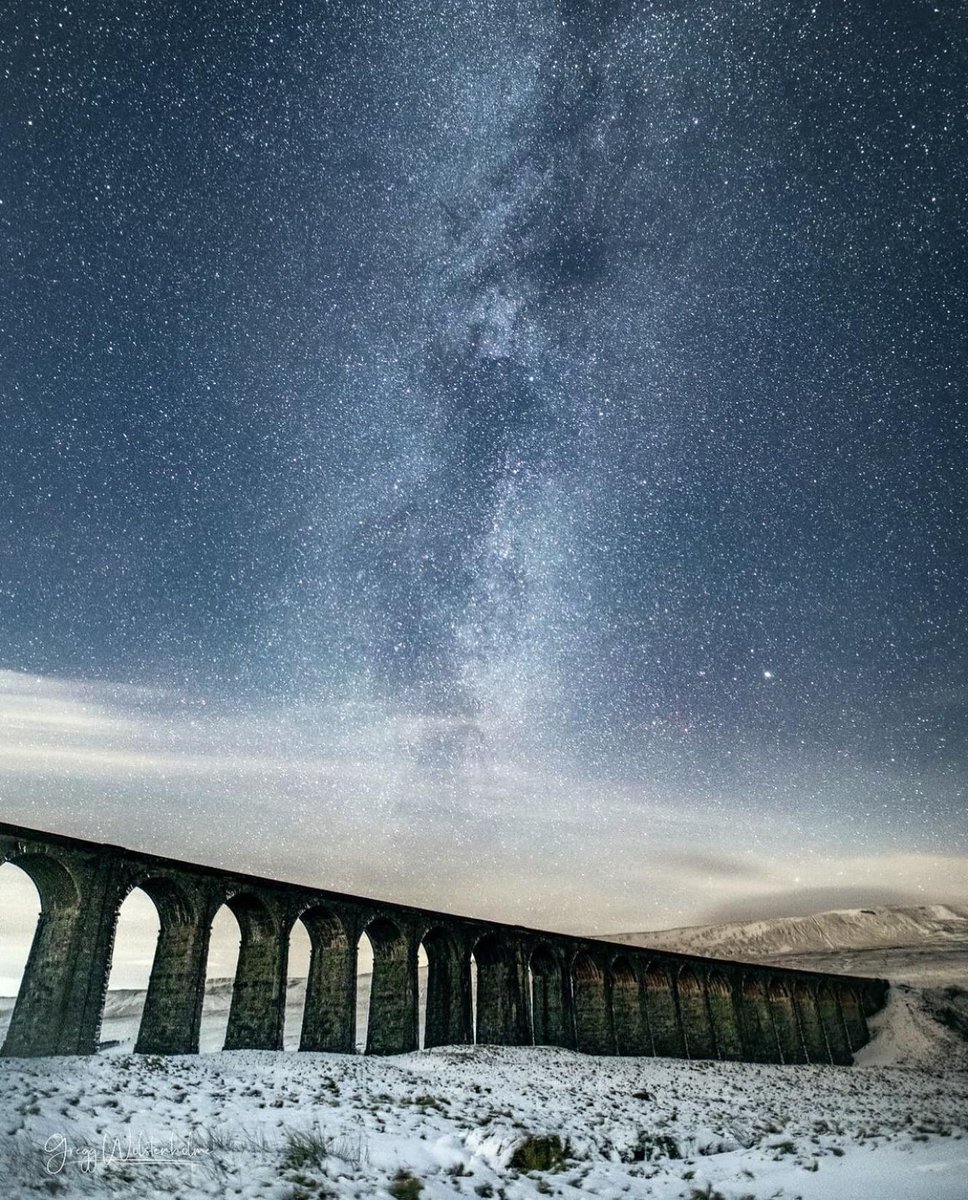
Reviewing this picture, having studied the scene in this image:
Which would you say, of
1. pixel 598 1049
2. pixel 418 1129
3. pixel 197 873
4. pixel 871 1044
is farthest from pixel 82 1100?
pixel 871 1044

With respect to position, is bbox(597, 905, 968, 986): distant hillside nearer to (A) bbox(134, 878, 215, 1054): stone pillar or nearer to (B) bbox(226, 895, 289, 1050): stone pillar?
(B) bbox(226, 895, 289, 1050): stone pillar

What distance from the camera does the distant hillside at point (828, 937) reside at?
10928 centimetres

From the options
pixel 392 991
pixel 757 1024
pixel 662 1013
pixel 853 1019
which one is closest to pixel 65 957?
pixel 392 991

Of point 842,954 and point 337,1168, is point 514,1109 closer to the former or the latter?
point 337,1168

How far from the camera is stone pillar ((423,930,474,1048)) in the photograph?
29.9 metres

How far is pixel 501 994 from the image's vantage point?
32031mm

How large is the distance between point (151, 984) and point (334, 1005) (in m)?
6.74

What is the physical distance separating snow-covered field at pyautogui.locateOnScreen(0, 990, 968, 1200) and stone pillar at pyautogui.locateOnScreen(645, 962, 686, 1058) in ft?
90.3

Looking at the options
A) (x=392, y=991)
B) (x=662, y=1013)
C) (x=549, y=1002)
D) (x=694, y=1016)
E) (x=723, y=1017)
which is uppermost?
(x=392, y=991)

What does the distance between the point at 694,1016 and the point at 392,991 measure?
24.4 m

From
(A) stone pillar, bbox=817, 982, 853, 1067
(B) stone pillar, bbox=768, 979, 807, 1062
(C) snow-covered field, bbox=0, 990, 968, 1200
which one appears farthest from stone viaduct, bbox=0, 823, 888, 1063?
(C) snow-covered field, bbox=0, 990, 968, 1200

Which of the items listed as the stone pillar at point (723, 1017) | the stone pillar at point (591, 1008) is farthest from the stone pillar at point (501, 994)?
the stone pillar at point (723, 1017)

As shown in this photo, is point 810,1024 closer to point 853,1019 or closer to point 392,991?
point 853,1019

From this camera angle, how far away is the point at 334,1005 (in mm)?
24500
